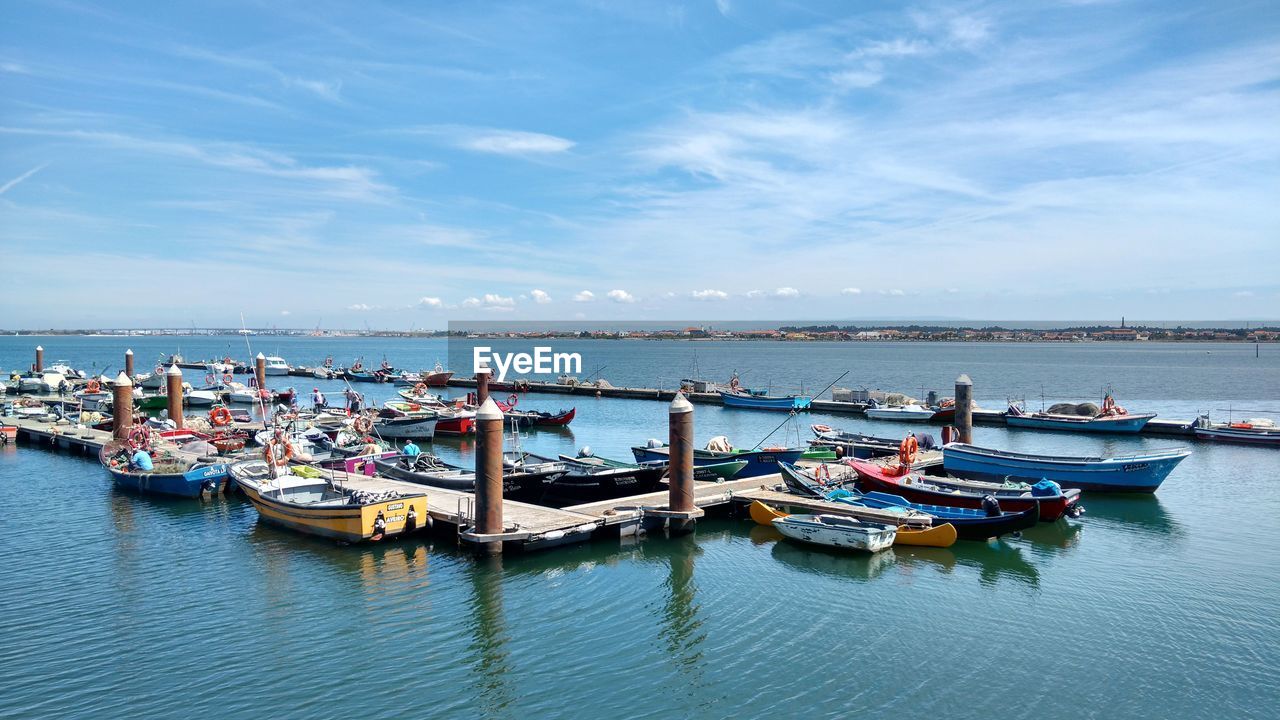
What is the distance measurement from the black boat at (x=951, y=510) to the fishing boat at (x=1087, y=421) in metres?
28.8

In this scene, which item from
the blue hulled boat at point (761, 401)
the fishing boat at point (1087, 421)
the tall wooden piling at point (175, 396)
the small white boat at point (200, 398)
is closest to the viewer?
the tall wooden piling at point (175, 396)

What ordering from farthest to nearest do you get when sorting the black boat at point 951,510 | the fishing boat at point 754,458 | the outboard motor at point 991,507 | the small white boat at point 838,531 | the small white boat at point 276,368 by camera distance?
the small white boat at point 276,368, the fishing boat at point 754,458, the outboard motor at point 991,507, the black boat at point 951,510, the small white boat at point 838,531

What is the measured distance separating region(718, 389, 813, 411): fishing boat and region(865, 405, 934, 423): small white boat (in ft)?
18.2

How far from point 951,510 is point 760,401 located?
40.4m

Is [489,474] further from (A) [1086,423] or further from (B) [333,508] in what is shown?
(A) [1086,423]

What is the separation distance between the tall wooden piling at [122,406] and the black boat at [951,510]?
30620mm

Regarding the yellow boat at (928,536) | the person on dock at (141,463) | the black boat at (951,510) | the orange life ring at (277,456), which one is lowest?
the yellow boat at (928,536)

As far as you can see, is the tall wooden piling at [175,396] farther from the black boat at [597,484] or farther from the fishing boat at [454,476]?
the black boat at [597,484]

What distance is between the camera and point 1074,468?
3084 cm

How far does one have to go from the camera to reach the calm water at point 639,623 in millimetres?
13523

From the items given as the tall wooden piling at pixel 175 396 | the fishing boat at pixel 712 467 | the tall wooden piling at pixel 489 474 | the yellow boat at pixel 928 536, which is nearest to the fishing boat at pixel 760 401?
the fishing boat at pixel 712 467

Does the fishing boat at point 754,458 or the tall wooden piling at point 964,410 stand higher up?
the tall wooden piling at point 964,410

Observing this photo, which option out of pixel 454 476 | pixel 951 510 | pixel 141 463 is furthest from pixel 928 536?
pixel 141 463

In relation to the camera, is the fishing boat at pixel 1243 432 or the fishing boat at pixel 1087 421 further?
the fishing boat at pixel 1087 421
